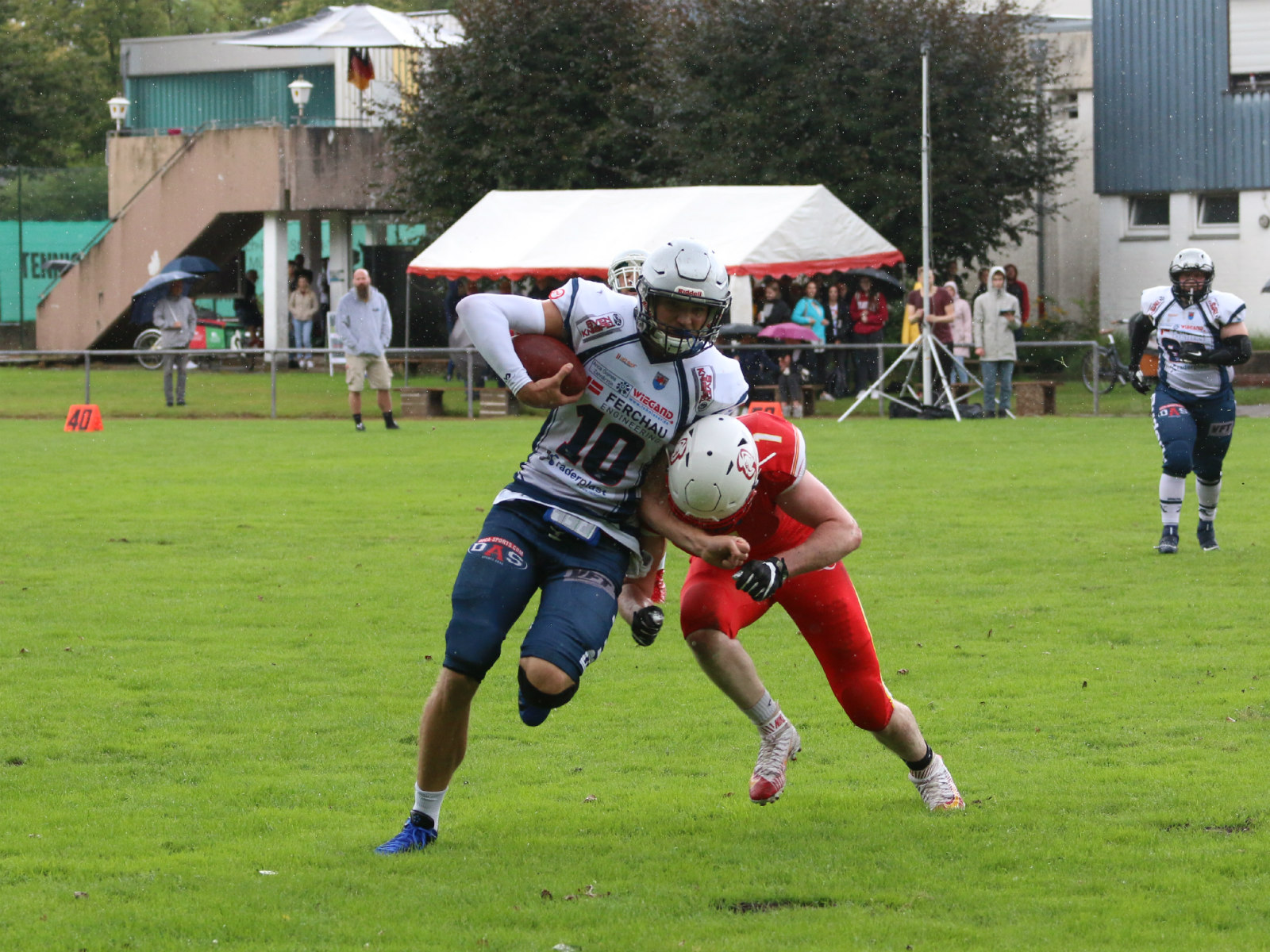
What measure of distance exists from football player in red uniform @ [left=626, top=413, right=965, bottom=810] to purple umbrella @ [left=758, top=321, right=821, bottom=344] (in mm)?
19312

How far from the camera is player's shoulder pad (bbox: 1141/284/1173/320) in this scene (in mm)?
12719

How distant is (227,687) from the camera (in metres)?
8.40

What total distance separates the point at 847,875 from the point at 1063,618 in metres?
5.04

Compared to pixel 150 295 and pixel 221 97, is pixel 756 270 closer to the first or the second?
pixel 150 295

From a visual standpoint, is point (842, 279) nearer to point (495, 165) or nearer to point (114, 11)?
point (495, 165)

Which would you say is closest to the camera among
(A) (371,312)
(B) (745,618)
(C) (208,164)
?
(B) (745,618)

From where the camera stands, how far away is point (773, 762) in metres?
6.17

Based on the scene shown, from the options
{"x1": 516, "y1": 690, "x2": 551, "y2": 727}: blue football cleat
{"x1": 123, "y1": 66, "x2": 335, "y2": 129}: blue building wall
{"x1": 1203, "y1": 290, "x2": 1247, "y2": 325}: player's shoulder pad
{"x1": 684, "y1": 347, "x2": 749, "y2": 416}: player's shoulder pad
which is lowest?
{"x1": 516, "y1": 690, "x2": 551, "y2": 727}: blue football cleat

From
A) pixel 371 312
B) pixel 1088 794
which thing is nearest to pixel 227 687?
pixel 1088 794

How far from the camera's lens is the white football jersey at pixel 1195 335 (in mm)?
12414

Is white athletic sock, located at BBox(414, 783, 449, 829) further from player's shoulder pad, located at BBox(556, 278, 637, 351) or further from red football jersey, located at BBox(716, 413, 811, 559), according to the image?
player's shoulder pad, located at BBox(556, 278, 637, 351)

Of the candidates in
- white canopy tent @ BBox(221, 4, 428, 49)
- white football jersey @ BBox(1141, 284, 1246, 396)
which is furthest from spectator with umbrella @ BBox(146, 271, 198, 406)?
white football jersey @ BBox(1141, 284, 1246, 396)

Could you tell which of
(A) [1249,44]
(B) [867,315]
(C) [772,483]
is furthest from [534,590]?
(A) [1249,44]

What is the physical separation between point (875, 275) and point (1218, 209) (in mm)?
11937
